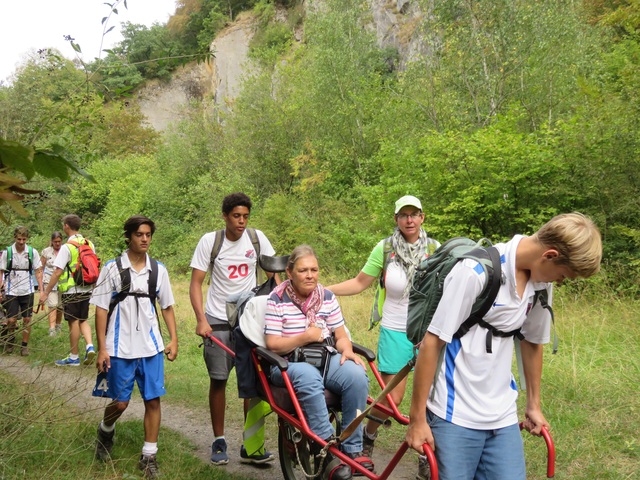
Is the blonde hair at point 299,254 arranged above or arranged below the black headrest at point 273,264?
above

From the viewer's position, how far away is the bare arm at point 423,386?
8.18 feet

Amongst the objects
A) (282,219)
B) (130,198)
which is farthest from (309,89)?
(130,198)

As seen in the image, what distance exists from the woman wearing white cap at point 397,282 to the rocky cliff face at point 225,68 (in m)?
29.8

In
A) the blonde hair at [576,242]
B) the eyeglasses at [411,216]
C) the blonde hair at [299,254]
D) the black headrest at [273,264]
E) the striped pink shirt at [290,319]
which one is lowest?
the striped pink shirt at [290,319]

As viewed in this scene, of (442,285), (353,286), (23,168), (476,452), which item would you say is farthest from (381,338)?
(23,168)

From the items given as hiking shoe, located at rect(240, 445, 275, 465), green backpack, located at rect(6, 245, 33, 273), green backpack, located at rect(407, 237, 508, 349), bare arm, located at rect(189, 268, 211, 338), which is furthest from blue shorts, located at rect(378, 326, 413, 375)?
green backpack, located at rect(6, 245, 33, 273)

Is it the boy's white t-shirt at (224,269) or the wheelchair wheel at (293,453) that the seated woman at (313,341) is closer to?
the wheelchair wheel at (293,453)

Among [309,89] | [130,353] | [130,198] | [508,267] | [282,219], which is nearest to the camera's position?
[508,267]

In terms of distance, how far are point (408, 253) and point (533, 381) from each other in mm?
2100

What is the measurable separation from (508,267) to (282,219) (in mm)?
20967

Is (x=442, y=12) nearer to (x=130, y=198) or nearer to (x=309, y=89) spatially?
(x=309, y=89)

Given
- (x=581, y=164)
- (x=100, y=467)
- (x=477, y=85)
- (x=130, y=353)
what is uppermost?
(x=477, y=85)

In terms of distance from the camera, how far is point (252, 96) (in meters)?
26.8

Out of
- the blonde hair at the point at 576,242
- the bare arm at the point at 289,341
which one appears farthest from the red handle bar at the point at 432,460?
the bare arm at the point at 289,341
